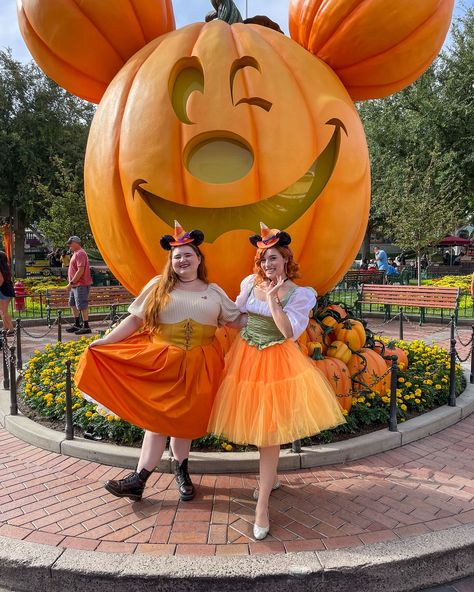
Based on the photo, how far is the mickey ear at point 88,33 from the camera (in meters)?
3.77

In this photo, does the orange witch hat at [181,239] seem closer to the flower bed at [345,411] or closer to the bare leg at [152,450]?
the bare leg at [152,450]

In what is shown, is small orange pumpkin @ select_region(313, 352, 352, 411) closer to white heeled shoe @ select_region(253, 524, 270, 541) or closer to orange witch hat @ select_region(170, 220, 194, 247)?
white heeled shoe @ select_region(253, 524, 270, 541)

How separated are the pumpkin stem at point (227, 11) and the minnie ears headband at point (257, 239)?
2647 millimetres

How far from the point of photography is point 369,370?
4.45m

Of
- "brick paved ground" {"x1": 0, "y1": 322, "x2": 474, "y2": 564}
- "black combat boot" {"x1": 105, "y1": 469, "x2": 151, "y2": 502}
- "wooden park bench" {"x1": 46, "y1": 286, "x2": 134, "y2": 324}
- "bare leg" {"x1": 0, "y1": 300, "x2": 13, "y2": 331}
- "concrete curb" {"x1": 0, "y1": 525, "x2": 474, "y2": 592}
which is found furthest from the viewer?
"wooden park bench" {"x1": 46, "y1": 286, "x2": 134, "y2": 324}

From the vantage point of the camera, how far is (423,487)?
3223mm

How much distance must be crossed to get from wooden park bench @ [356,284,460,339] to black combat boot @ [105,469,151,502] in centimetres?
660

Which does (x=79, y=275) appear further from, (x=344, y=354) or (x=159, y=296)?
(x=159, y=296)

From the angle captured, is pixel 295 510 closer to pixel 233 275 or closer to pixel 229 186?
pixel 233 275

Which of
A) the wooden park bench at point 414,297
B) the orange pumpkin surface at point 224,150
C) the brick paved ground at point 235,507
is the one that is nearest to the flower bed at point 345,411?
the brick paved ground at point 235,507

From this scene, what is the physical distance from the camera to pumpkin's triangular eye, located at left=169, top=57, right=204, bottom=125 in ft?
11.8

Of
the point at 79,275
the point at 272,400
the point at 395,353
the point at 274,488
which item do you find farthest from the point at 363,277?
the point at 272,400

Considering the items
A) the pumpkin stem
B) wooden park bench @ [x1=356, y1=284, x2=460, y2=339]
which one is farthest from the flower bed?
wooden park bench @ [x1=356, y1=284, x2=460, y2=339]

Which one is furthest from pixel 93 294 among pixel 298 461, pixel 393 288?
pixel 298 461
